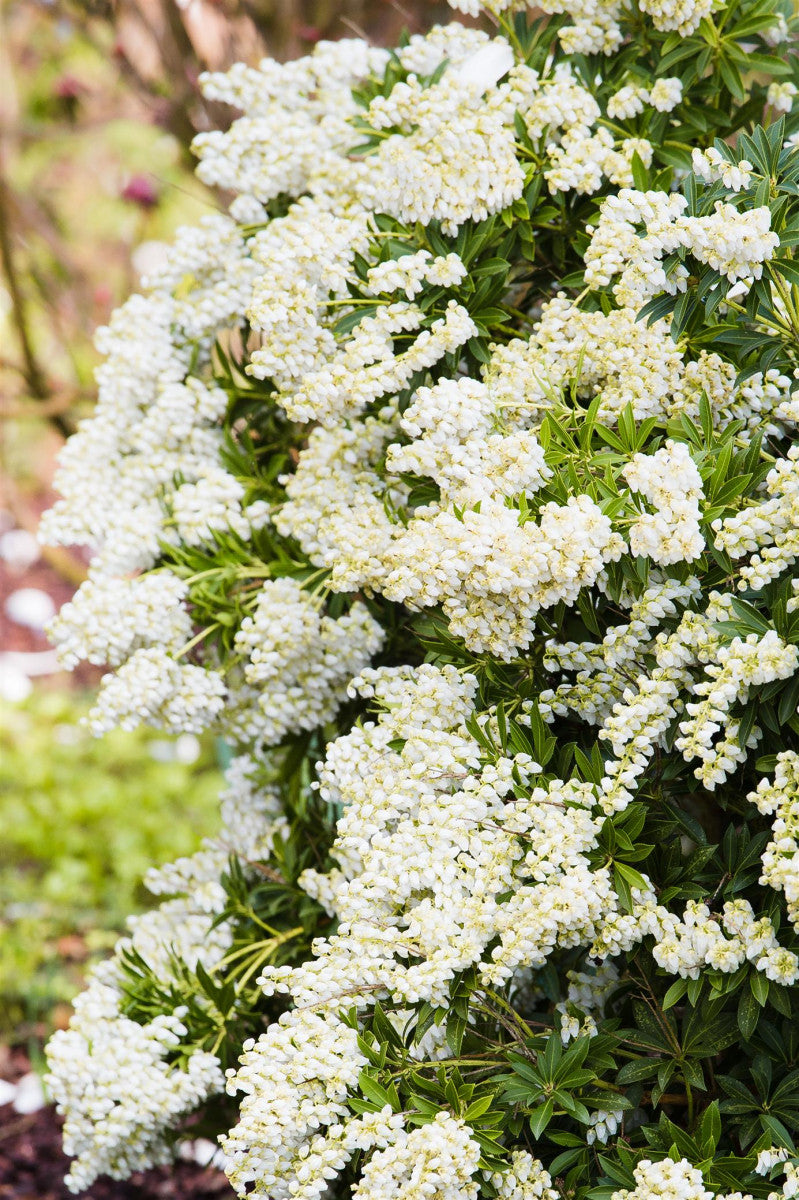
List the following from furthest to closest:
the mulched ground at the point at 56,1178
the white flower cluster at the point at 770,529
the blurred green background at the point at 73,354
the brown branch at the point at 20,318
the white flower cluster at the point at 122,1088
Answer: the brown branch at the point at 20,318 → the blurred green background at the point at 73,354 → the mulched ground at the point at 56,1178 → the white flower cluster at the point at 122,1088 → the white flower cluster at the point at 770,529

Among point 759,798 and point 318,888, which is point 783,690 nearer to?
point 759,798

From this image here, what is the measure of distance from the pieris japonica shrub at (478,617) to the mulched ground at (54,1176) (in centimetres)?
72

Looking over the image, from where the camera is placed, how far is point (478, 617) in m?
1.72

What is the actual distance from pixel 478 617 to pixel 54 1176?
2116 mm

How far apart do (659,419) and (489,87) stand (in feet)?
2.44

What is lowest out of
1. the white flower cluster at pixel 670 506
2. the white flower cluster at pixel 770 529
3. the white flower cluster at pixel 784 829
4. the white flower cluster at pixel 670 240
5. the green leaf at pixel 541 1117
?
the green leaf at pixel 541 1117

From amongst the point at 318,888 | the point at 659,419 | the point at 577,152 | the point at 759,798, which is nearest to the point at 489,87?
the point at 577,152

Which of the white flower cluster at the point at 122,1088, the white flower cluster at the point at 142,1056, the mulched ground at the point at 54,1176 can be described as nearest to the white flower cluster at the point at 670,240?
the white flower cluster at the point at 142,1056

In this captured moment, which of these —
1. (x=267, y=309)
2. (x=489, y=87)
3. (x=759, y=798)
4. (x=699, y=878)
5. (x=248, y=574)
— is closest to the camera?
(x=759, y=798)

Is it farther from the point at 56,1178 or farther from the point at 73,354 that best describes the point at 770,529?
the point at 73,354

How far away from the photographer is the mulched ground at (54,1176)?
9.46 feet

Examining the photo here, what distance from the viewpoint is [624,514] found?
5.37ft

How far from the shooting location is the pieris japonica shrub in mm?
1608

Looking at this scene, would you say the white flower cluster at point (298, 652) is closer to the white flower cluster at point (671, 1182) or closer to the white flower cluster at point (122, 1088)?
the white flower cluster at point (122, 1088)
